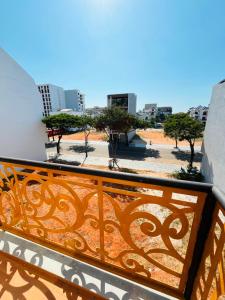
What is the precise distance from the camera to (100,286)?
4.27ft

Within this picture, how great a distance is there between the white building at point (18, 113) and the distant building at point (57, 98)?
34.4 metres

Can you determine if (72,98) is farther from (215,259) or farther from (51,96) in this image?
(215,259)

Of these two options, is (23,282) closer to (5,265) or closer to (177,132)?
(5,265)

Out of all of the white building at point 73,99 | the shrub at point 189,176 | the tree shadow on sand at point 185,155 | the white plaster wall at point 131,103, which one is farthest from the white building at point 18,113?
the white building at point 73,99

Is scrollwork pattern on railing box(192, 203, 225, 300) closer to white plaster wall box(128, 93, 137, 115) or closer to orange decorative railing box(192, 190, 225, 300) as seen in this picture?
orange decorative railing box(192, 190, 225, 300)

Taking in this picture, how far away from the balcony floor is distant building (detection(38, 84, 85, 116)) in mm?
43315

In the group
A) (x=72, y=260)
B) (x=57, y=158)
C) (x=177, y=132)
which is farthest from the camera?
(x=57, y=158)

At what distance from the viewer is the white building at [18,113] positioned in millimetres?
7113

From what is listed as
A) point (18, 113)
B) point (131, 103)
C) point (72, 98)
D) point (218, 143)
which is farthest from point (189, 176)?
point (72, 98)

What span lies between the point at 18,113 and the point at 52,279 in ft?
27.8

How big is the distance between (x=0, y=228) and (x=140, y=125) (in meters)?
13.9

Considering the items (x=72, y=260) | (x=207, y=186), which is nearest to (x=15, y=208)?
(x=72, y=260)

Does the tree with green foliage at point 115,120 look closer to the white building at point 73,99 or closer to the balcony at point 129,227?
the balcony at point 129,227

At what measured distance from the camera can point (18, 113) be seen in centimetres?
791
